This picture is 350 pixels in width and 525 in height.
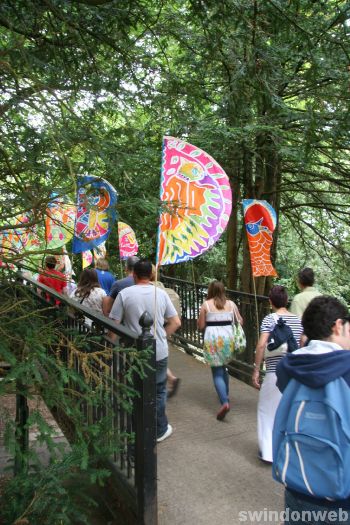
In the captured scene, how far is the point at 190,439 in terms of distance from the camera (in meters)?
4.51

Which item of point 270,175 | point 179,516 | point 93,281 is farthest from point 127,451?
point 270,175

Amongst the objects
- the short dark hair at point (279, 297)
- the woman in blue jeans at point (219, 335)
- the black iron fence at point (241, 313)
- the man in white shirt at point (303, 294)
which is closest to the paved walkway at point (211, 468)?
the woman in blue jeans at point (219, 335)

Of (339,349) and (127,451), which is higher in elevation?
(339,349)

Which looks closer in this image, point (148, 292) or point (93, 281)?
point (148, 292)

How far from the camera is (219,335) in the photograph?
16.6ft

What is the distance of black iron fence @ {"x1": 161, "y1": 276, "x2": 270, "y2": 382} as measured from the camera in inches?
251

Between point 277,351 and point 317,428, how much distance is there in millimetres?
2198

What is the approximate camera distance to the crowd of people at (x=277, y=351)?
1.96 metres

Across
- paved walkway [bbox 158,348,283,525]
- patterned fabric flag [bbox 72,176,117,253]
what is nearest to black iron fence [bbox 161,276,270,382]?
paved walkway [bbox 158,348,283,525]

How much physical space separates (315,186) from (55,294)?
8.37 meters

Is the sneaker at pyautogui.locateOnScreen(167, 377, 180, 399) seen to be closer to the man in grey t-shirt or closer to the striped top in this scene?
the man in grey t-shirt

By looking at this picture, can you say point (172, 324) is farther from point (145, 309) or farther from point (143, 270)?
point (143, 270)

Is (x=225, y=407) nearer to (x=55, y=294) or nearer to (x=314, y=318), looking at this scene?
(x=55, y=294)

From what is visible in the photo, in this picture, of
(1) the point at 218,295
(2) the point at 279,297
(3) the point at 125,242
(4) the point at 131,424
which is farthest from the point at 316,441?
(3) the point at 125,242
